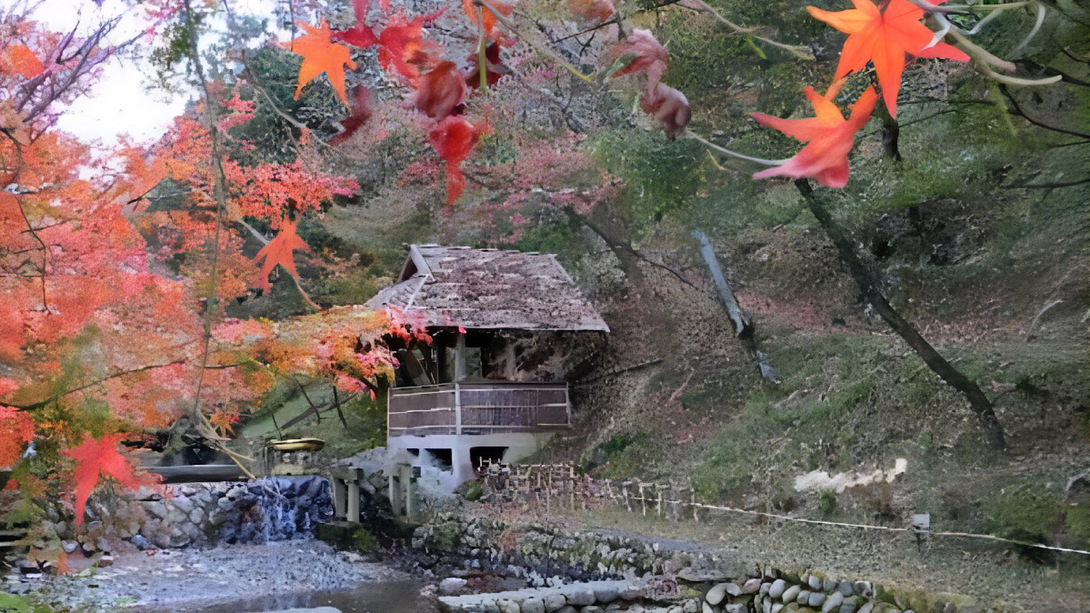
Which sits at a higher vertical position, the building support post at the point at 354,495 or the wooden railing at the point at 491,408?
the wooden railing at the point at 491,408

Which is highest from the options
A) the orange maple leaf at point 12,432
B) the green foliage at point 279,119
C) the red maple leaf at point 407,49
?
the green foliage at point 279,119

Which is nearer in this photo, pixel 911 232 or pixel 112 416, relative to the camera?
pixel 112 416

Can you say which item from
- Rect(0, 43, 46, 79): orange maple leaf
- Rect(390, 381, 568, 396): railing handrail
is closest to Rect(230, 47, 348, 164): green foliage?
Rect(390, 381, 568, 396): railing handrail

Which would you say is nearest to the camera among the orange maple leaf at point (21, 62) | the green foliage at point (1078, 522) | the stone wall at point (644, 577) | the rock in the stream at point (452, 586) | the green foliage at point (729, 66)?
the green foliage at point (1078, 522)

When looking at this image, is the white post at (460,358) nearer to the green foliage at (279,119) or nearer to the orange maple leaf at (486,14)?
the green foliage at (279,119)

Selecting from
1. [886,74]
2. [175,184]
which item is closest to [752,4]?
[175,184]

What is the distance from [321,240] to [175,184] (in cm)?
138

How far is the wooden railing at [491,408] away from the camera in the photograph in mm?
7402

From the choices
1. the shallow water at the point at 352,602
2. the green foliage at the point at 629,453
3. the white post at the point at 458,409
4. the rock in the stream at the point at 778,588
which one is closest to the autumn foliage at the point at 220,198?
the white post at the point at 458,409

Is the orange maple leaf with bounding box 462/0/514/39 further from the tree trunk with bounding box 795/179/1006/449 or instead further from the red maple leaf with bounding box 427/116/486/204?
the tree trunk with bounding box 795/179/1006/449

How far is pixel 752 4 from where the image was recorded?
6023 millimetres

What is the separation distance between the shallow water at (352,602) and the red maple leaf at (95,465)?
0.96 meters

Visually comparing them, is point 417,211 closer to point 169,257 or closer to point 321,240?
point 321,240

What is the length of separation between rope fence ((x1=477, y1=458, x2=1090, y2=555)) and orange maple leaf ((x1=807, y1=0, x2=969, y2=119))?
5.17m
